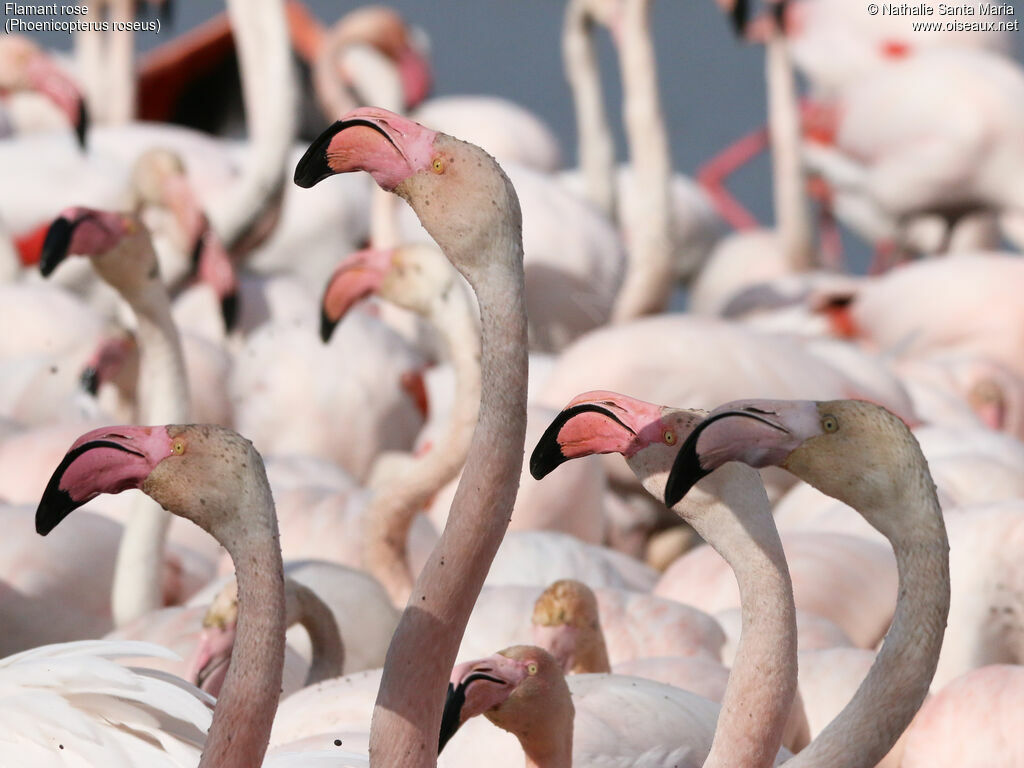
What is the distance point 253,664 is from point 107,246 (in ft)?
6.21

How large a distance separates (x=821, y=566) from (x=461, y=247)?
2.13 meters

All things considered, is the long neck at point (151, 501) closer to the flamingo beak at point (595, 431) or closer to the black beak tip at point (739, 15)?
the flamingo beak at point (595, 431)

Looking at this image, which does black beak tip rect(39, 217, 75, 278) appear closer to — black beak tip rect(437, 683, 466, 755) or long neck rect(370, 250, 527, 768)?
black beak tip rect(437, 683, 466, 755)

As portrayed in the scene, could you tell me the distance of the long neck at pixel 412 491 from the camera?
3.95 metres

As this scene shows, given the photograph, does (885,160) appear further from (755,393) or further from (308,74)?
(308,74)

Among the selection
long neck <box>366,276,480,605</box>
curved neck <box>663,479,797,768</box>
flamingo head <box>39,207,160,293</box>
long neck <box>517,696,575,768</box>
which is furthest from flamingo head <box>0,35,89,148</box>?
curved neck <box>663,479,797,768</box>

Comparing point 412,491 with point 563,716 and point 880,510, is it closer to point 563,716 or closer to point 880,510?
point 563,716

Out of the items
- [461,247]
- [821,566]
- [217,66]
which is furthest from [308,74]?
[461,247]

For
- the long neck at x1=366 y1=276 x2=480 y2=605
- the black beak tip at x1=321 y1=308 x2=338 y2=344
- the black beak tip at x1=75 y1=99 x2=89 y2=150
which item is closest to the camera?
the long neck at x1=366 y1=276 x2=480 y2=605

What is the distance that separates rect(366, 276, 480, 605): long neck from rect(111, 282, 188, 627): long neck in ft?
1.48

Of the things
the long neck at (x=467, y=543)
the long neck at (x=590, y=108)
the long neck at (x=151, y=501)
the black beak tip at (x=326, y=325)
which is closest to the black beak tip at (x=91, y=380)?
the long neck at (x=151, y=501)

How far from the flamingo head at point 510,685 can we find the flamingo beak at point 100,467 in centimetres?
62

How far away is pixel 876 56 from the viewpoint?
32.9ft

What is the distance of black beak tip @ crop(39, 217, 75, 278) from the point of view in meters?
3.62
